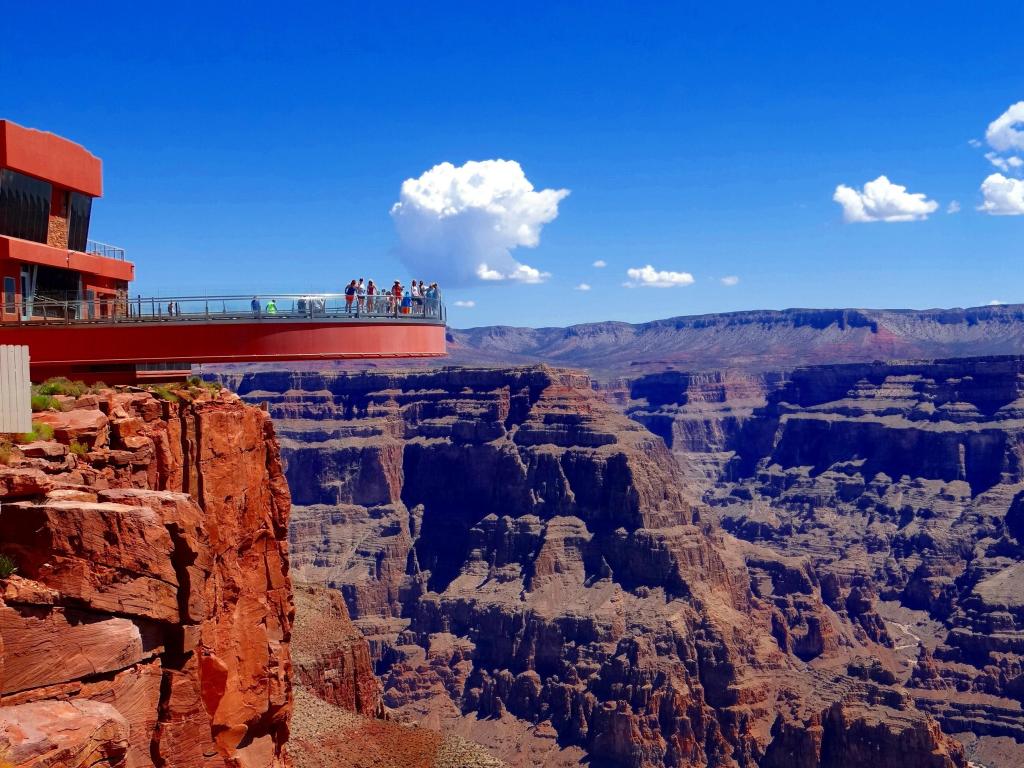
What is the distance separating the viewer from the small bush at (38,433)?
25.5 m

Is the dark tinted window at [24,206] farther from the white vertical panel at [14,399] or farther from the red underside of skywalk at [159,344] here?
the white vertical panel at [14,399]

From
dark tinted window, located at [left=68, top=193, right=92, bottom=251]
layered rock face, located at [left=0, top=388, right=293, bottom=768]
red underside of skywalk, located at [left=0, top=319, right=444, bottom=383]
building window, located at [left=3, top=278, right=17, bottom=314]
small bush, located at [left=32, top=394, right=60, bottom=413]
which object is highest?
dark tinted window, located at [left=68, top=193, right=92, bottom=251]

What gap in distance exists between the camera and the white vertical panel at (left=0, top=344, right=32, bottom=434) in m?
25.5

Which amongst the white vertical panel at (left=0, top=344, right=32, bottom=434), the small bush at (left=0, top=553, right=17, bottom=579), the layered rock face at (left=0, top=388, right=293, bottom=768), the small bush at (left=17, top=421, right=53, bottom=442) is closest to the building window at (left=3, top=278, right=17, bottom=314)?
the layered rock face at (left=0, top=388, right=293, bottom=768)

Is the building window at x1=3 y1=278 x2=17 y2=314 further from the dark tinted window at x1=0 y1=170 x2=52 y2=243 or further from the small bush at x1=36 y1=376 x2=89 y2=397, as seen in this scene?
the small bush at x1=36 y1=376 x2=89 y2=397

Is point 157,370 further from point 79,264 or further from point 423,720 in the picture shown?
point 423,720

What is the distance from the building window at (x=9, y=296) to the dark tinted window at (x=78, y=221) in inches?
159

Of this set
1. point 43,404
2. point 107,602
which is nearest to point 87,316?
point 43,404

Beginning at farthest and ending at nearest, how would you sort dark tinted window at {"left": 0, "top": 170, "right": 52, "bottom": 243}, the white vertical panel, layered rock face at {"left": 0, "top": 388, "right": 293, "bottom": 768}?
dark tinted window at {"left": 0, "top": 170, "right": 52, "bottom": 243} → the white vertical panel → layered rock face at {"left": 0, "top": 388, "right": 293, "bottom": 768}

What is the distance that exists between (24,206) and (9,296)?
2.68 meters

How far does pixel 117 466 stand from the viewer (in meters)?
27.5

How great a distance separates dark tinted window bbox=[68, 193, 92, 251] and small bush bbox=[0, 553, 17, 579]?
73.3ft

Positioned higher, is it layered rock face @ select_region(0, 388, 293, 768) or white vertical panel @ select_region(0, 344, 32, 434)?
white vertical panel @ select_region(0, 344, 32, 434)

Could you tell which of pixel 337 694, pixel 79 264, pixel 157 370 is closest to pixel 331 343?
pixel 157 370
